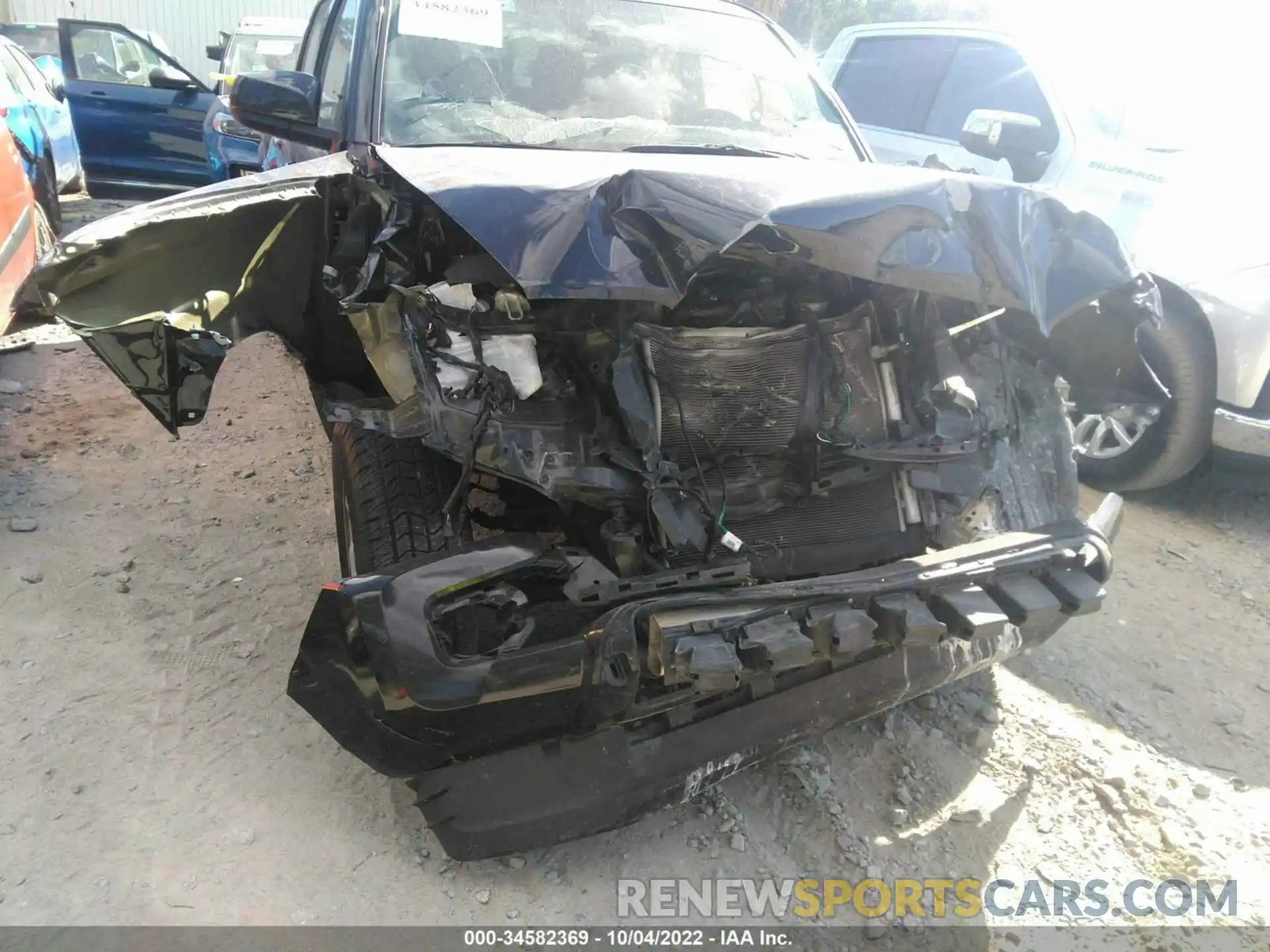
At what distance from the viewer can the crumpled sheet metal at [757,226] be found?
1.79m

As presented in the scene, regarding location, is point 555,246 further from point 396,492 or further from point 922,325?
point 922,325

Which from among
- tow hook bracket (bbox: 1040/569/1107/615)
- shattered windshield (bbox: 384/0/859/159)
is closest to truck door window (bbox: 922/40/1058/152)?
shattered windshield (bbox: 384/0/859/159)

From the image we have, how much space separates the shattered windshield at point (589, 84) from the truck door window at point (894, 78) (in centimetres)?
296

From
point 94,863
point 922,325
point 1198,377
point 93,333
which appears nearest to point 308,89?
point 93,333

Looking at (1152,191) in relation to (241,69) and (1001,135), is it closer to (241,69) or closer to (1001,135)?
(1001,135)

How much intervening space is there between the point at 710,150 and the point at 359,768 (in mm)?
2167

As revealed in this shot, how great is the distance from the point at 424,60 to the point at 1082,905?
3106 millimetres

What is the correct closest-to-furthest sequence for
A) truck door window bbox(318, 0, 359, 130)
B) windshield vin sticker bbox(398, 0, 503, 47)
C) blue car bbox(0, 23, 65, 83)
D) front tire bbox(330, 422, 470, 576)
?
front tire bbox(330, 422, 470, 576)
windshield vin sticker bbox(398, 0, 503, 47)
truck door window bbox(318, 0, 359, 130)
blue car bbox(0, 23, 65, 83)

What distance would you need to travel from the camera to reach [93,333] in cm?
217

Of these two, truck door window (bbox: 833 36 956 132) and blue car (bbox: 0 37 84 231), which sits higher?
truck door window (bbox: 833 36 956 132)

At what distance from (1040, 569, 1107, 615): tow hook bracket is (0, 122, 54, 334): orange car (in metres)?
4.04

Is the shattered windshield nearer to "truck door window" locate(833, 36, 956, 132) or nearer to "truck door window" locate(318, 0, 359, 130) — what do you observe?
"truck door window" locate(318, 0, 359, 130)

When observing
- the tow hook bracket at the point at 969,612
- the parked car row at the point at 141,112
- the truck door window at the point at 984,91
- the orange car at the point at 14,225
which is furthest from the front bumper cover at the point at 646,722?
the parked car row at the point at 141,112

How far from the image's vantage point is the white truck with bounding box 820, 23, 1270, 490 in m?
3.89
